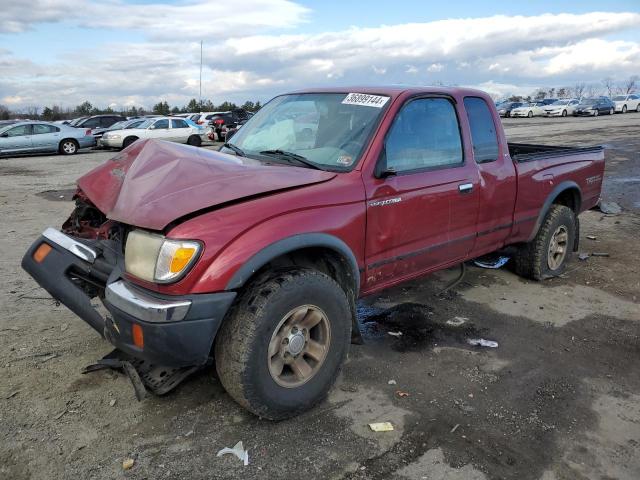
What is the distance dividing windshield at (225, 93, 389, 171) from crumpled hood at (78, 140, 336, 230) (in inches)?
10.9

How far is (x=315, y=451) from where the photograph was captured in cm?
277

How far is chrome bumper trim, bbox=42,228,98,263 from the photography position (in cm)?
316

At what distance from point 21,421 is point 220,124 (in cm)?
2409

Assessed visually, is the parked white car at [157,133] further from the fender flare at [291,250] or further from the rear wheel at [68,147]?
the fender flare at [291,250]

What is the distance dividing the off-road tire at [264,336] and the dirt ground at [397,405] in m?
0.18

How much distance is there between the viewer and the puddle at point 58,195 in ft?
33.6

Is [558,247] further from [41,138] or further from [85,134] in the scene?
[85,134]

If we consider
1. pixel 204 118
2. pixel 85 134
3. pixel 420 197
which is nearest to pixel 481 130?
pixel 420 197

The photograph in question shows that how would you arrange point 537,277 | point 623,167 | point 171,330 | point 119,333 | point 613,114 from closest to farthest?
1. point 171,330
2. point 119,333
3. point 537,277
4. point 623,167
5. point 613,114

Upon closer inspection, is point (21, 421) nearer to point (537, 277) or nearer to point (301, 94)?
point (301, 94)

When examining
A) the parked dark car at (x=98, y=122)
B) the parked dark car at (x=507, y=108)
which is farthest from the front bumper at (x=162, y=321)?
the parked dark car at (x=507, y=108)

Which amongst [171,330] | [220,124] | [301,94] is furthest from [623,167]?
[220,124]

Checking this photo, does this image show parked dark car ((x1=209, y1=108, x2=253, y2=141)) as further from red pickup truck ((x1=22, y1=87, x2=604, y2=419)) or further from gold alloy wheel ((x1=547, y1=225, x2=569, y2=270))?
red pickup truck ((x1=22, y1=87, x2=604, y2=419))

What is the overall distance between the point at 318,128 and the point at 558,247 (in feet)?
10.9
